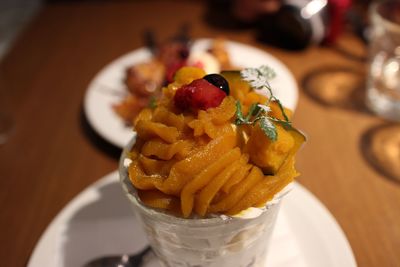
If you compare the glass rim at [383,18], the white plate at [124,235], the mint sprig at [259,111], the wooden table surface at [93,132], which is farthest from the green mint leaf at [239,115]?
the glass rim at [383,18]

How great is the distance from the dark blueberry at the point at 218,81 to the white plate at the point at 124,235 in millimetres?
329

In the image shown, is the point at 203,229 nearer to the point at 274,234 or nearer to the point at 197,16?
the point at 274,234

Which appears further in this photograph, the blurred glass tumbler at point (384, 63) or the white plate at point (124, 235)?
the blurred glass tumbler at point (384, 63)

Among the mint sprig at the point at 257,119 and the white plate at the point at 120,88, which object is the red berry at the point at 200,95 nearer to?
the mint sprig at the point at 257,119

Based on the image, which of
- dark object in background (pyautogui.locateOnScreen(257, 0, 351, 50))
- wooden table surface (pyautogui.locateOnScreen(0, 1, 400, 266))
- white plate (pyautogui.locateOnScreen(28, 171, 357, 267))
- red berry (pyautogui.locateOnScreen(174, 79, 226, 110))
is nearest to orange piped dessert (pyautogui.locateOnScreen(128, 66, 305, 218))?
red berry (pyautogui.locateOnScreen(174, 79, 226, 110))

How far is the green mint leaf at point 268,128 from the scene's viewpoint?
1.79ft

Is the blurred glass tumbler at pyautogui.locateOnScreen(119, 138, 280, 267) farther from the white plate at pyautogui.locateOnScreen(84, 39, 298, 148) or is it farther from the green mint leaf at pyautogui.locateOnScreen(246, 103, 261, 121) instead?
the white plate at pyautogui.locateOnScreen(84, 39, 298, 148)

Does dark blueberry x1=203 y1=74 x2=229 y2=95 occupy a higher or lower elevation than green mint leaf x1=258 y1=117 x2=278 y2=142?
higher

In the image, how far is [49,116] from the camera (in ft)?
4.30

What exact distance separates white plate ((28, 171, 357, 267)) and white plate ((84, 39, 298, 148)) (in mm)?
205

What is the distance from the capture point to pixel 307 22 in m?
1.46

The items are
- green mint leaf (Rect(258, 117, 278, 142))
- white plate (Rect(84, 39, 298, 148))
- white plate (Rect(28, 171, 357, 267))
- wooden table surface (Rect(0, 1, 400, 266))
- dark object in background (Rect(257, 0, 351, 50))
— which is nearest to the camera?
green mint leaf (Rect(258, 117, 278, 142))

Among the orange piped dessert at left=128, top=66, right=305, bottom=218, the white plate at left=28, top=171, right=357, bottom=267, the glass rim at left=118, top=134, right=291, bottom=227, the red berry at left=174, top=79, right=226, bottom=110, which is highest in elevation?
the red berry at left=174, top=79, right=226, bottom=110

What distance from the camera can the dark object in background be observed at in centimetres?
145
